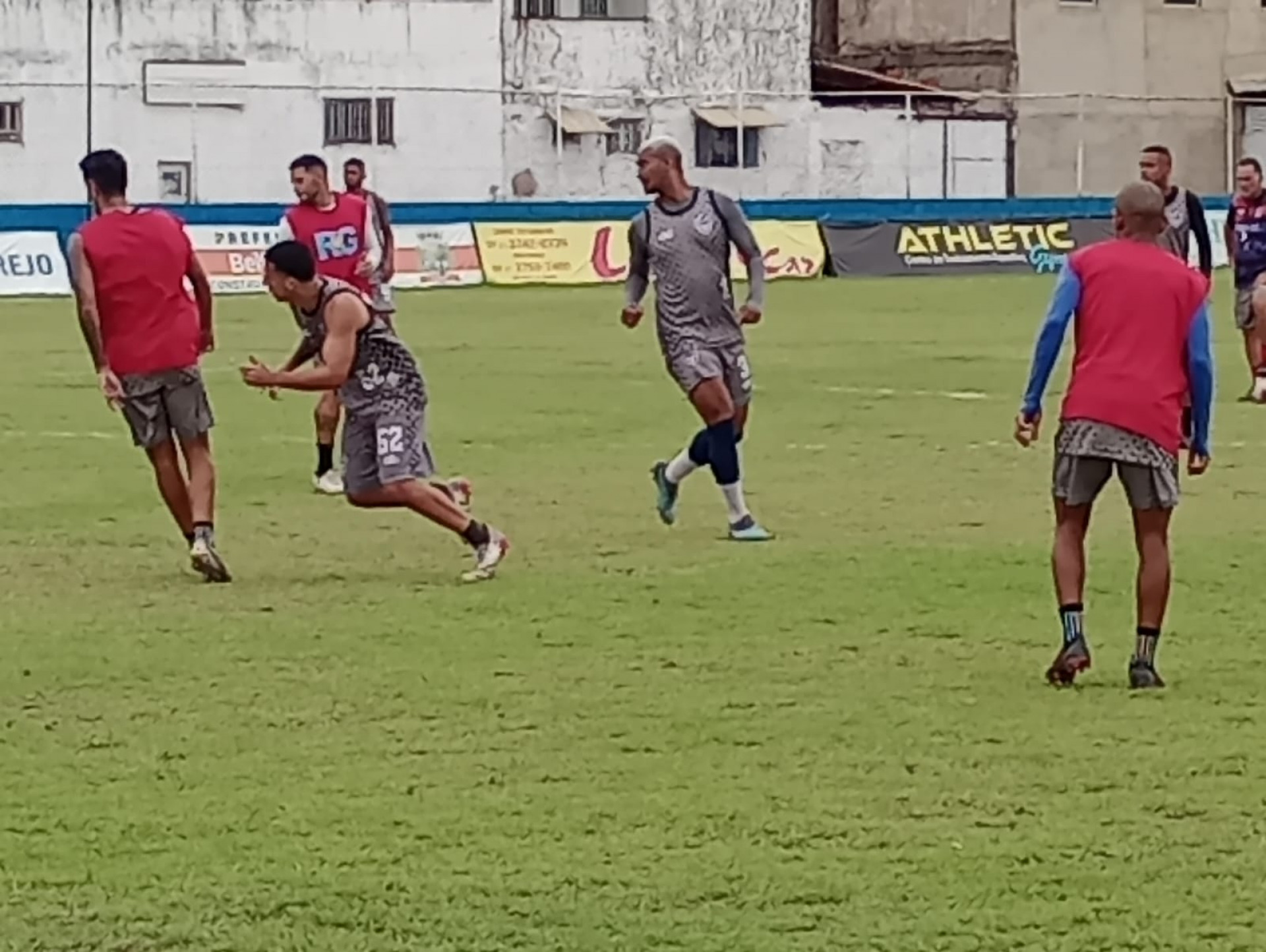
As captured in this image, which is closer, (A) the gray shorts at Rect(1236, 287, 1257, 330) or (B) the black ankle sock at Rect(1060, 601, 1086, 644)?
(B) the black ankle sock at Rect(1060, 601, 1086, 644)

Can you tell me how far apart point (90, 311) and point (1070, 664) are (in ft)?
16.7

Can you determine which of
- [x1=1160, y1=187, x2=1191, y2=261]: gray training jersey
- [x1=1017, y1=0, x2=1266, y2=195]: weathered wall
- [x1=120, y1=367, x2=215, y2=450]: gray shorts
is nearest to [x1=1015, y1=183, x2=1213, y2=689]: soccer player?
[x1=120, y1=367, x2=215, y2=450]: gray shorts

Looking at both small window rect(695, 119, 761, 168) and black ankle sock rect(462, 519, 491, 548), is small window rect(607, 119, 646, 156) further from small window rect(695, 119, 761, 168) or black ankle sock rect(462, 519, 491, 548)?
black ankle sock rect(462, 519, 491, 548)

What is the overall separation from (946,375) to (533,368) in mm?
3557

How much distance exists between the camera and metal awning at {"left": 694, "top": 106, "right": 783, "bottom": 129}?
55.8 metres

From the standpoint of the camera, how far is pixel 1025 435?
10477 millimetres

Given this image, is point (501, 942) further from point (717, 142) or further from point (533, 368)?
point (717, 142)

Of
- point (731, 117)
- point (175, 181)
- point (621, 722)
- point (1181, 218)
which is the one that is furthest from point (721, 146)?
point (621, 722)

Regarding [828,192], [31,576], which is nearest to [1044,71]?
[828,192]

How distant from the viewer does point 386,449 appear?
43.3ft

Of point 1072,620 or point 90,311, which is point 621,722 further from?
point 90,311

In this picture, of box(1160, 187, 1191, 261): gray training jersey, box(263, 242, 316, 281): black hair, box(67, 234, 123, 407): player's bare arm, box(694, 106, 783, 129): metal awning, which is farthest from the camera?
Result: box(694, 106, 783, 129): metal awning

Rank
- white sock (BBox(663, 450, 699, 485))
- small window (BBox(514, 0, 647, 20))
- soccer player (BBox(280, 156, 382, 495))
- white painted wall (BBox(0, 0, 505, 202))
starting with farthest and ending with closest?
A: 1. small window (BBox(514, 0, 647, 20))
2. white painted wall (BBox(0, 0, 505, 202))
3. soccer player (BBox(280, 156, 382, 495))
4. white sock (BBox(663, 450, 699, 485))

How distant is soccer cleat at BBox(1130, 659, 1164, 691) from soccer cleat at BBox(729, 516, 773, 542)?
4.38m
